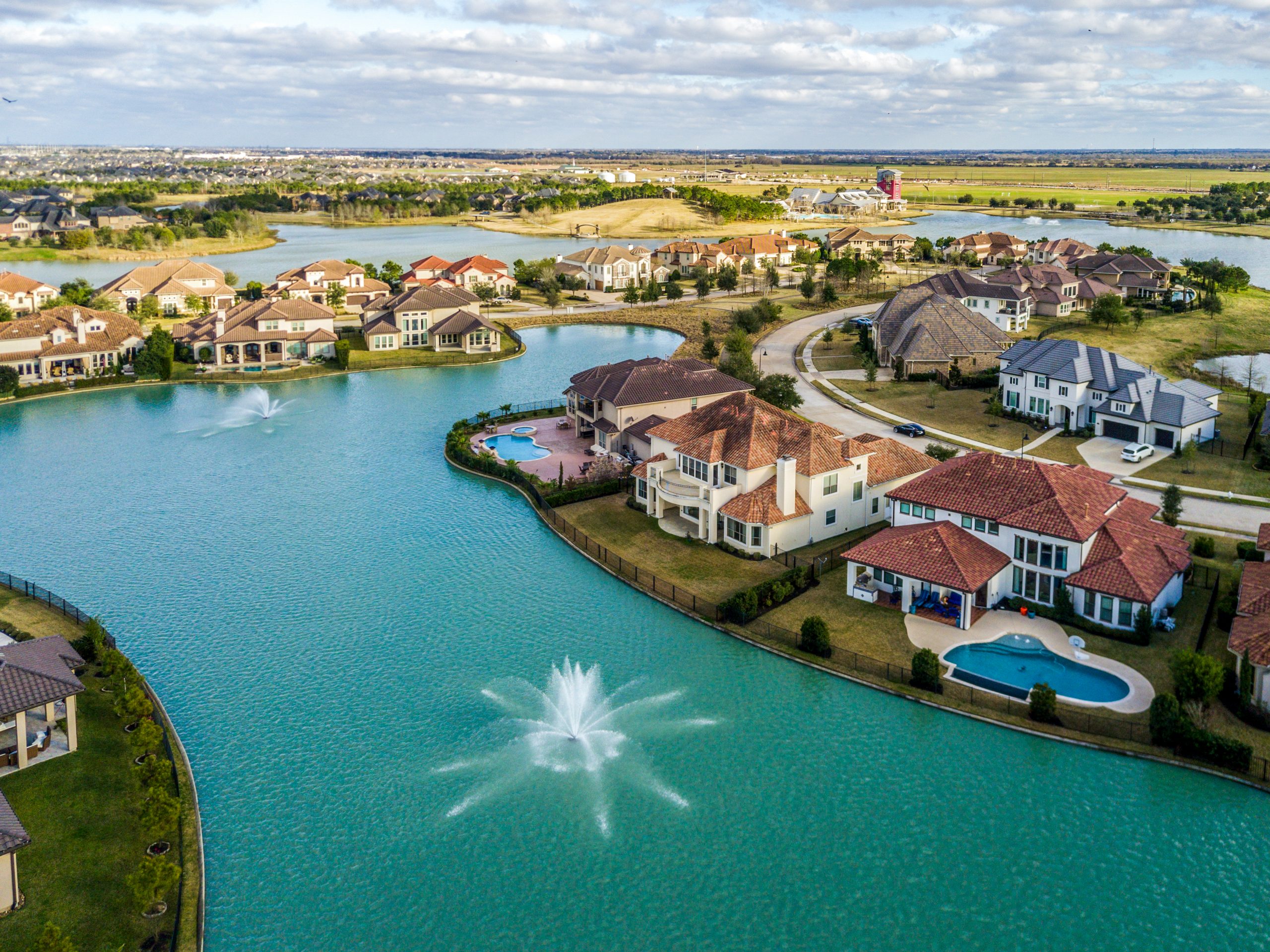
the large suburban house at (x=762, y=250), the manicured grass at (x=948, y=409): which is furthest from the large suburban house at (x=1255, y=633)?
the large suburban house at (x=762, y=250)

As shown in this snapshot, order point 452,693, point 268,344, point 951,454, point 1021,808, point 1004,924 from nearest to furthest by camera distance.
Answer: point 1004,924, point 1021,808, point 452,693, point 951,454, point 268,344

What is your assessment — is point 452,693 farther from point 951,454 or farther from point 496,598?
point 951,454

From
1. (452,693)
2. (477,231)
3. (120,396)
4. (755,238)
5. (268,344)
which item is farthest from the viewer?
(477,231)

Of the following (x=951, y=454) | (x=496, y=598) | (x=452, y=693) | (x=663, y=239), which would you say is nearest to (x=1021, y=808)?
(x=452, y=693)

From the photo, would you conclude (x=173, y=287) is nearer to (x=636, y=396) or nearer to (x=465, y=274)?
(x=465, y=274)

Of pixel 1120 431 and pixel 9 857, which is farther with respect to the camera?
pixel 1120 431

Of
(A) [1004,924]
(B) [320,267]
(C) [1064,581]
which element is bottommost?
(A) [1004,924]

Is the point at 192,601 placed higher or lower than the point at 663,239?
lower

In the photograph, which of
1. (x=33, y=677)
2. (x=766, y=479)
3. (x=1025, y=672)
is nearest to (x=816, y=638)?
(x=1025, y=672)
